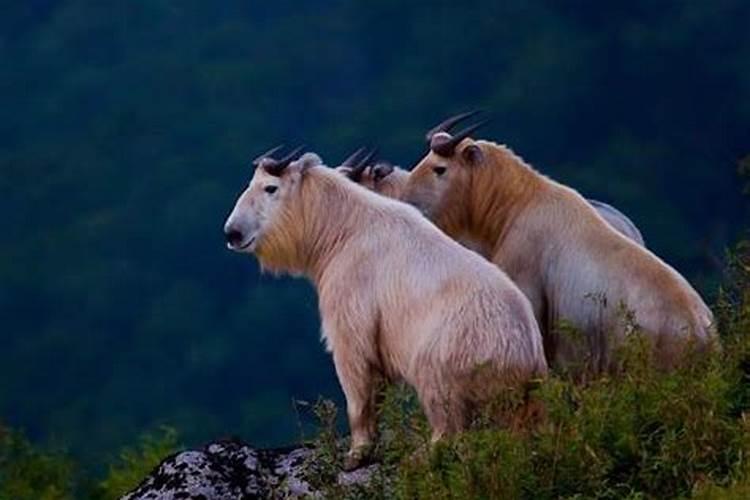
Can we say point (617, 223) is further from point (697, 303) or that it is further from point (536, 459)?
point (536, 459)

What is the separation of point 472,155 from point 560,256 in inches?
33.4

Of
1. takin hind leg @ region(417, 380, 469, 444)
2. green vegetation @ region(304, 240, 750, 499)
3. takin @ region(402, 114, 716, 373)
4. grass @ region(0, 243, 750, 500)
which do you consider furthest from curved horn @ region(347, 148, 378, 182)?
green vegetation @ region(304, 240, 750, 499)

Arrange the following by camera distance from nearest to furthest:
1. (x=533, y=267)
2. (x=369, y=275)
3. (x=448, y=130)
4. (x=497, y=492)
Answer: (x=497, y=492) < (x=369, y=275) < (x=533, y=267) < (x=448, y=130)

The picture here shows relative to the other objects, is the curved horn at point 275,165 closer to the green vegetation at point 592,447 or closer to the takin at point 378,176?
the takin at point 378,176

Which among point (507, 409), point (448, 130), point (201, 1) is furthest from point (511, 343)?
point (201, 1)

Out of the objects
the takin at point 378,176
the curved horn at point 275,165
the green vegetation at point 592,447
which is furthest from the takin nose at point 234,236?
the green vegetation at point 592,447

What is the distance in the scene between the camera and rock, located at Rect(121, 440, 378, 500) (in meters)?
9.42

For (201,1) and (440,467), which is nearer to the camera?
(440,467)

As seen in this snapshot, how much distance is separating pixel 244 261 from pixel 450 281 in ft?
22.2

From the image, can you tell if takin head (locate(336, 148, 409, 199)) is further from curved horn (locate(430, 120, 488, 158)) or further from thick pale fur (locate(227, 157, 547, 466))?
thick pale fur (locate(227, 157, 547, 466))

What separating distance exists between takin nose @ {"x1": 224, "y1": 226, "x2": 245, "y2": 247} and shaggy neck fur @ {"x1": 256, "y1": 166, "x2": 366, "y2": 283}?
0.10 metres

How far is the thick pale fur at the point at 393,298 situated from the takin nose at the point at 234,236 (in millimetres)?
29

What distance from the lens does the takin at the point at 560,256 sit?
32.1ft

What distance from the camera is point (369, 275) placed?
9.69m
